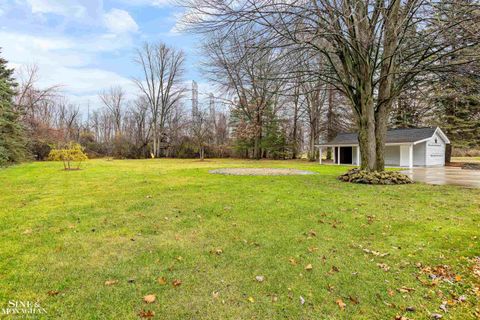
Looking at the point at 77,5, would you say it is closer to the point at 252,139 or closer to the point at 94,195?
the point at 94,195

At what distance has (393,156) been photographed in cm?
1992

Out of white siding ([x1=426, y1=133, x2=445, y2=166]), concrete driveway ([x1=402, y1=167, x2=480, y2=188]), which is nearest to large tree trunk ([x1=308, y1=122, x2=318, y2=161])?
white siding ([x1=426, y1=133, x2=445, y2=166])

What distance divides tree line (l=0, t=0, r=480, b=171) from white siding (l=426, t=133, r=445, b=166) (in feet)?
10.1

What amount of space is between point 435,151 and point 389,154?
2.88m

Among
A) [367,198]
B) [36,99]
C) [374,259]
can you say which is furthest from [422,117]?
[36,99]

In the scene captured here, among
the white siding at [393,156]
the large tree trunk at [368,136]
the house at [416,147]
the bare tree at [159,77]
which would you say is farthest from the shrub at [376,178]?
the bare tree at [159,77]

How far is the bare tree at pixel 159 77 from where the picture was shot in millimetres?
33250

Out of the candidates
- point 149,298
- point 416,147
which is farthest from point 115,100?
point 149,298

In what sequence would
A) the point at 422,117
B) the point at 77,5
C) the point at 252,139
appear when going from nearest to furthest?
1. the point at 77,5
2. the point at 422,117
3. the point at 252,139

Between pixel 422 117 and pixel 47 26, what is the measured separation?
28397mm

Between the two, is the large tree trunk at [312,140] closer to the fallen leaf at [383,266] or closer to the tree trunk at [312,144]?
the tree trunk at [312,144]

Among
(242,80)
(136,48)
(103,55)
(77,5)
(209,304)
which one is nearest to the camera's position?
(209,304)

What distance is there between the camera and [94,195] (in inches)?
259

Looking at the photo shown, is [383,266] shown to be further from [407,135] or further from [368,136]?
[407,135]
